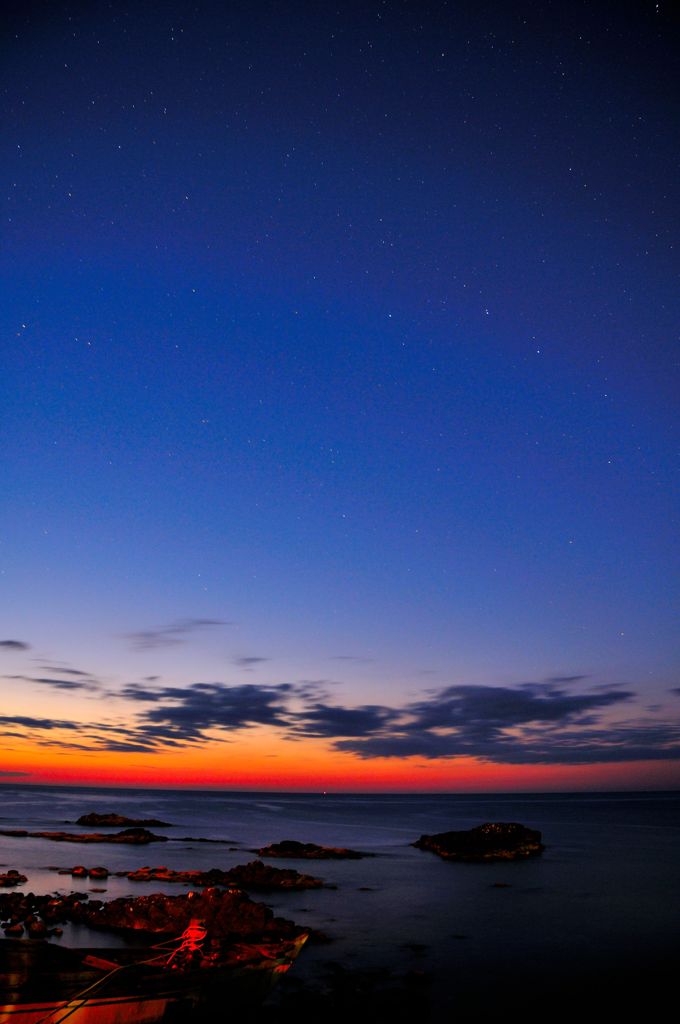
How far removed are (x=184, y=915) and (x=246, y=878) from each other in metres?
12.2

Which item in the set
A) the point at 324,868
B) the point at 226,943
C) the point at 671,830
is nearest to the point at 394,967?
the point at 226,943

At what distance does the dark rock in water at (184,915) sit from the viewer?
2192 centimetres

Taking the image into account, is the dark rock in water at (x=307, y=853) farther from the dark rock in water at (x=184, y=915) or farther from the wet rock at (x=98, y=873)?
the dark rock in water at (x=184, y=915)

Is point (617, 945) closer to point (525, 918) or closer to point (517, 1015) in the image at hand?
point (525, 918)

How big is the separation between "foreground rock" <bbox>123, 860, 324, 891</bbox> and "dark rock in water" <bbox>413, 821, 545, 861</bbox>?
703 inches

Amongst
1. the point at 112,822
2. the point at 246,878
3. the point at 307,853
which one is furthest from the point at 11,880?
the point at 112,822

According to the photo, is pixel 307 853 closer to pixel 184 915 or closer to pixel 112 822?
pixel 184 915

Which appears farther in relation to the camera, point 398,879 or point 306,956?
point 398,879

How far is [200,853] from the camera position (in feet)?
166

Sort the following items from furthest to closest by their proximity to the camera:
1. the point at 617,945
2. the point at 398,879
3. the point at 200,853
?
the point at 200,853, the point at 398,879, the point at 617,945

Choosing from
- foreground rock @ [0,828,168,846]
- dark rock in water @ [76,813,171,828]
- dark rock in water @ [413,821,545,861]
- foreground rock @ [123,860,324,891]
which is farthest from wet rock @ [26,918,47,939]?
dark rock in water @ [76,813,171,828]

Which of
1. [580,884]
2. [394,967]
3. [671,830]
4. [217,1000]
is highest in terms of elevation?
[217,1000]

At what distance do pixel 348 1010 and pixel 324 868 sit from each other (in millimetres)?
28029

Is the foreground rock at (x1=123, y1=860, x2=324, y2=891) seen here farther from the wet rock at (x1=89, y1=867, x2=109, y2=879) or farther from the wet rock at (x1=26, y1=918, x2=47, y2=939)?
the wet rock at (x1=26, y1=918, x2=47, y2=939)
